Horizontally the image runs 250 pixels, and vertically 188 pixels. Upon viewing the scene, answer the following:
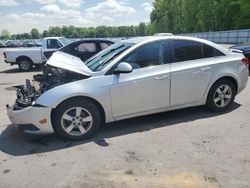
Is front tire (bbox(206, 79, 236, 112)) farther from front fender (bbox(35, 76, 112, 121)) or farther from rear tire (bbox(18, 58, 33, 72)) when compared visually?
rear tire (bbox(18, 58, 33, 72))

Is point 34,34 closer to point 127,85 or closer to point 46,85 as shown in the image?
point 46,85

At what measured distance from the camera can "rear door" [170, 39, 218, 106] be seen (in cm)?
544

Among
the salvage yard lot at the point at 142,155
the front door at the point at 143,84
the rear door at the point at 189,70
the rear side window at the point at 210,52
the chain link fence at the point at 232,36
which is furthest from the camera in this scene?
the chain link fence at the point at 232,36

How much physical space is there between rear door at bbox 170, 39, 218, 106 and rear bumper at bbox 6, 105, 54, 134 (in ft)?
7.36

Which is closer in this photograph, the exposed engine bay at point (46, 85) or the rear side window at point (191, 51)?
the exposed engine bay at point (46, 85)

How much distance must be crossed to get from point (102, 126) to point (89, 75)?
112 cm

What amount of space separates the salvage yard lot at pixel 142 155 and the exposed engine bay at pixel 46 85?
68cm

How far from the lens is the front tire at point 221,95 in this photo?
19.4 ft

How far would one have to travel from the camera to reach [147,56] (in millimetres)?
5336

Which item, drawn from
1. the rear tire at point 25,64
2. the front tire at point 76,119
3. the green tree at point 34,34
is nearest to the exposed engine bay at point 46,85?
the front tire at point 76,119

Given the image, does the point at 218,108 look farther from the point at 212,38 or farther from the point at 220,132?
the point at 212,38

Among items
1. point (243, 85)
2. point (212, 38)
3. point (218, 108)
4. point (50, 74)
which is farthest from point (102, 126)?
point (212, 38)

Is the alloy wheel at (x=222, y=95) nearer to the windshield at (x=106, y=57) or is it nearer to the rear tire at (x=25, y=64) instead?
the windshield at (x=106, y=57)

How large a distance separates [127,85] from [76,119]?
102 centimetres
